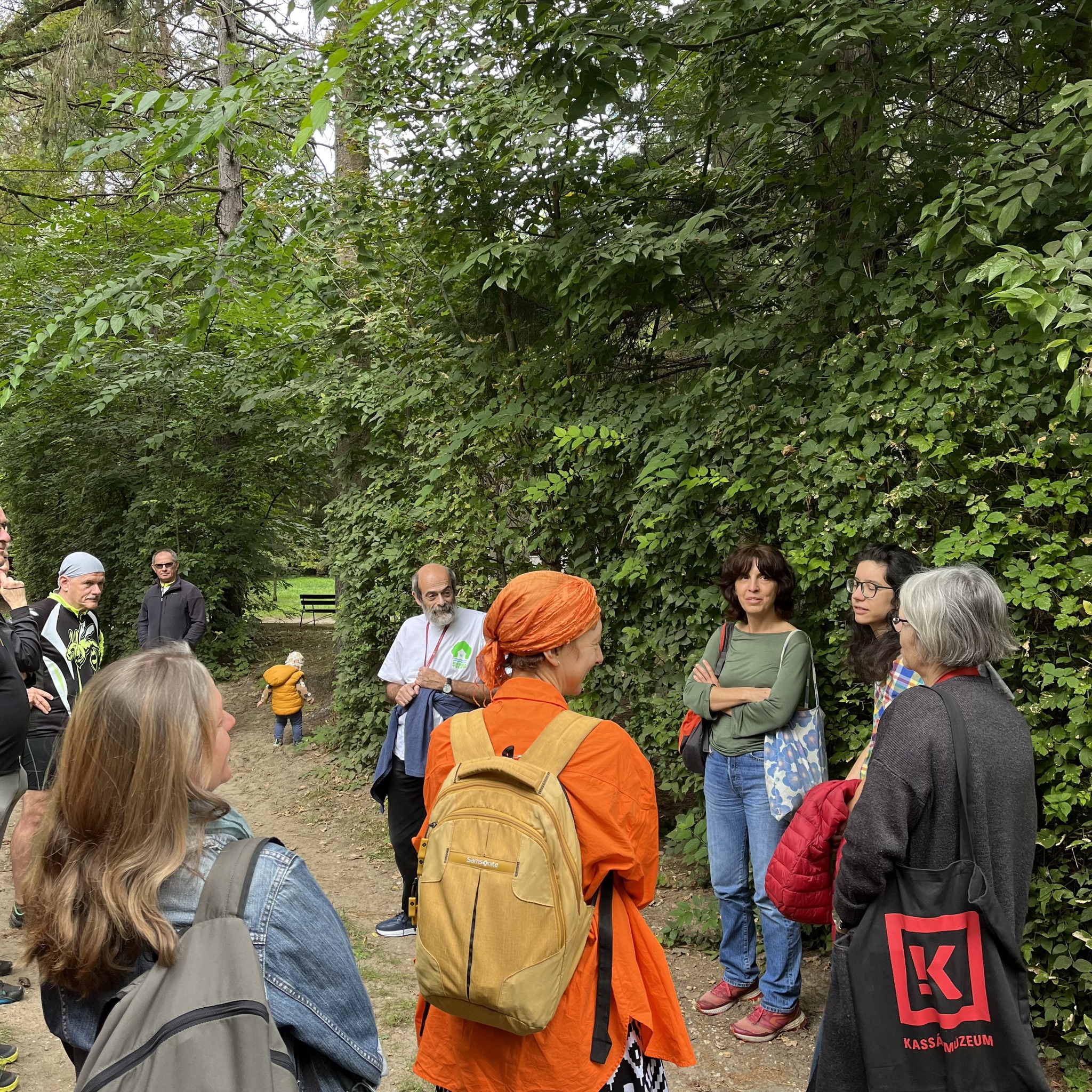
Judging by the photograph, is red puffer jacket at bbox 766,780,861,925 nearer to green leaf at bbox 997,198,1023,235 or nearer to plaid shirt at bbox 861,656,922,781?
plaid shirt at bbox 861,656,922,781

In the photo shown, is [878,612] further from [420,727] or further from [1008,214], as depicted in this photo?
[420,727]

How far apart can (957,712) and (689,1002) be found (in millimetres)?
2600

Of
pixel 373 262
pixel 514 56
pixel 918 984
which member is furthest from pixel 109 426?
pixel 918 984

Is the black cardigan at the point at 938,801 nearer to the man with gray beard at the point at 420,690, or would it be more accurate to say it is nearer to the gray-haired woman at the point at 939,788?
the gray-haired woman at the point at 939,788

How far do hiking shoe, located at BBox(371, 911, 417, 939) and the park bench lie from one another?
36.9 ft

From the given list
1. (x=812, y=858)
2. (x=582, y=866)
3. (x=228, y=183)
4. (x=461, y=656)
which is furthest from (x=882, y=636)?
(x=228, y=183)

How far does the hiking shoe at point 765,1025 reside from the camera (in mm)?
3908

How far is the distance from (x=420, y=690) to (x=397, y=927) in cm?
149

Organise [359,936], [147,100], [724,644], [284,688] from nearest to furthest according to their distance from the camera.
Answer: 1. [147,100]
2. [724,644]
3. [359,936]
4. [284,688]

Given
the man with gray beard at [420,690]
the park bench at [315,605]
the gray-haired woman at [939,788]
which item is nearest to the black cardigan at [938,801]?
the gray-haired woman at [939,788]

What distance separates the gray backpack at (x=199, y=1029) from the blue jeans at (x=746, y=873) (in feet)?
9.39

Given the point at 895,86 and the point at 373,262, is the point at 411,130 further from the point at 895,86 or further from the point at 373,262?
the point at 895,86

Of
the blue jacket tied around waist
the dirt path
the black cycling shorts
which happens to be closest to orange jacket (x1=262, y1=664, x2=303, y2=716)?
the dirt path

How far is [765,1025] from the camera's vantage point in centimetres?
392
